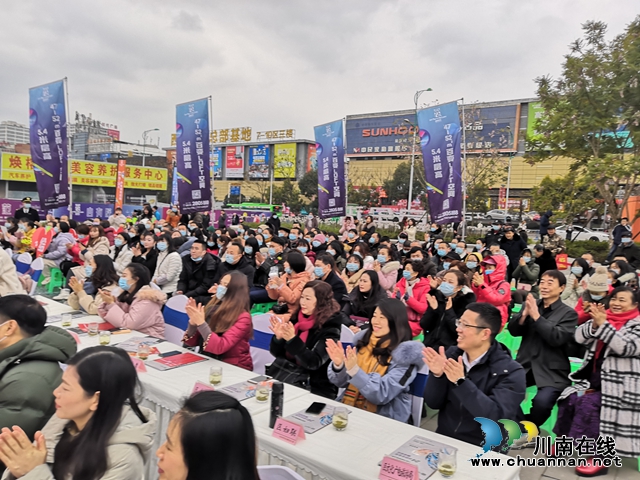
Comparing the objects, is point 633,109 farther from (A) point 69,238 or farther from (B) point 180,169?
(A) point 69,238

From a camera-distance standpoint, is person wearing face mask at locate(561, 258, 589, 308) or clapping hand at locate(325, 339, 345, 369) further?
person wearing face mask at locate(561, 258, 589, 308)

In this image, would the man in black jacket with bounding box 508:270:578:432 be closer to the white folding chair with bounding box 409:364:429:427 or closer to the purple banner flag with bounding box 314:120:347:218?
the white folding chair with bounding box 409:364:429:427

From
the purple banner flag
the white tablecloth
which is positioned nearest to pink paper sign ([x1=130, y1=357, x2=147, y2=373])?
the white tablecloth

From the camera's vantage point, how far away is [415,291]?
5.27 metres

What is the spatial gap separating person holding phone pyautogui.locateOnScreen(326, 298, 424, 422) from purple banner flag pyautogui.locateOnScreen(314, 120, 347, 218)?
9.73 metres

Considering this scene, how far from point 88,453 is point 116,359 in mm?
357

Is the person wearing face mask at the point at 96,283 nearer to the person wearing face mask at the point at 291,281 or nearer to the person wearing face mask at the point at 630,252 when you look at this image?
the person wearing face mask at the point at 291,281

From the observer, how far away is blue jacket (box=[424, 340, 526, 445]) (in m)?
2.64

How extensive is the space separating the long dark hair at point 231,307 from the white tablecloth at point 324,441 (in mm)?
623

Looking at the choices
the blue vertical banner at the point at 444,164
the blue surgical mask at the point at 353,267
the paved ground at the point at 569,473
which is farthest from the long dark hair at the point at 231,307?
the blue vertical banner at the point at 444,164

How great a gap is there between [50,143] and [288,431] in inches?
483

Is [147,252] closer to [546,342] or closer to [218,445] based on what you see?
[546,342]

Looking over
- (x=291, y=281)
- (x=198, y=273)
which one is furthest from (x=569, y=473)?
(x=198, y=273)

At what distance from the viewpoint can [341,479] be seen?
6.64 feet
